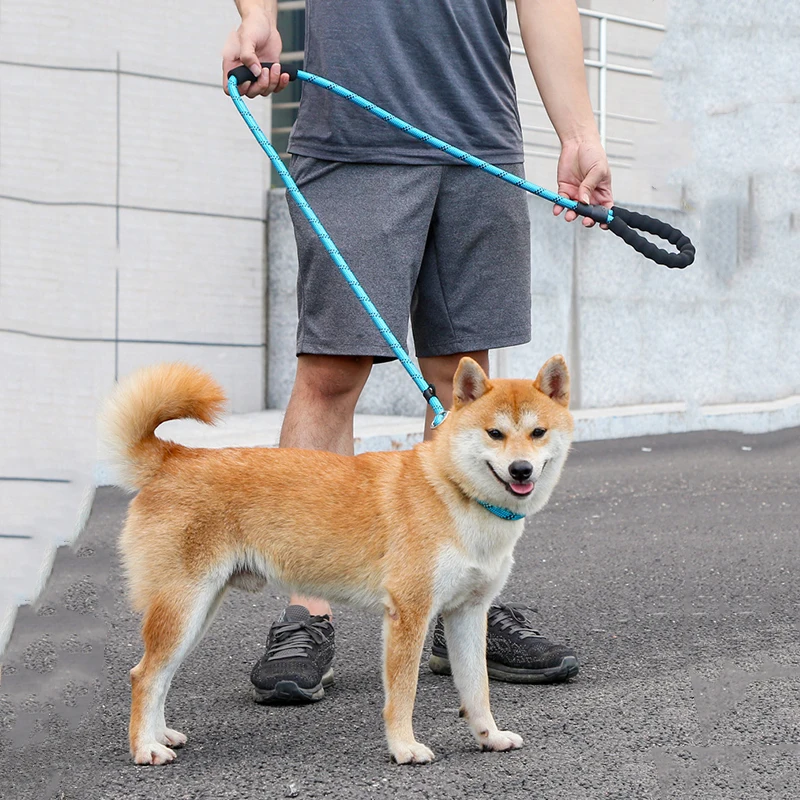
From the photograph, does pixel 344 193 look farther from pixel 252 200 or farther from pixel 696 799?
pixel 252 200

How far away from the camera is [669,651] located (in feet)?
10.7

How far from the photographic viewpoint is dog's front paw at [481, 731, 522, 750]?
8.13ft

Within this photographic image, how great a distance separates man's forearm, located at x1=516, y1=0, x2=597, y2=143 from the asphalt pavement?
149cm

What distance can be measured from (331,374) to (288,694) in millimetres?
823

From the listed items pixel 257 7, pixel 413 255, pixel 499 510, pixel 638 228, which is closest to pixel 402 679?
pixel 499 510

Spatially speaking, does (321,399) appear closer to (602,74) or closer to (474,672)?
(474,672)

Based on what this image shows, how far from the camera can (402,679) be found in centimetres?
240

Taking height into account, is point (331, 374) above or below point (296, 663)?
above

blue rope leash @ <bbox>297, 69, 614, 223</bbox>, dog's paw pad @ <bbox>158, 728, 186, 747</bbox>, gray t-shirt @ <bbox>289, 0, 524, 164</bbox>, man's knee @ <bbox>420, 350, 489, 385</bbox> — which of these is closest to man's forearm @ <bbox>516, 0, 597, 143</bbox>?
gray t-shirt @ <bbox>289, 0, 524, 164</bbox>

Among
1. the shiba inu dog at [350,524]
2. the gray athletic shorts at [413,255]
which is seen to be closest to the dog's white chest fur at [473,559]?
the shiba inu dog at [350,524]

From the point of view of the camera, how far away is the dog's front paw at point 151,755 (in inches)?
94.6

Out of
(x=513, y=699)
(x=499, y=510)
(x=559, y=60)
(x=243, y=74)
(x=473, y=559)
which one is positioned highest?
(x=559, y=60)

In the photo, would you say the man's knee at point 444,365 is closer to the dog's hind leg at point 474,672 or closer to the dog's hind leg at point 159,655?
the dog's hind leg at point 474,672

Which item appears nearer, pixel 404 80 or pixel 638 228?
pixel 638 228
